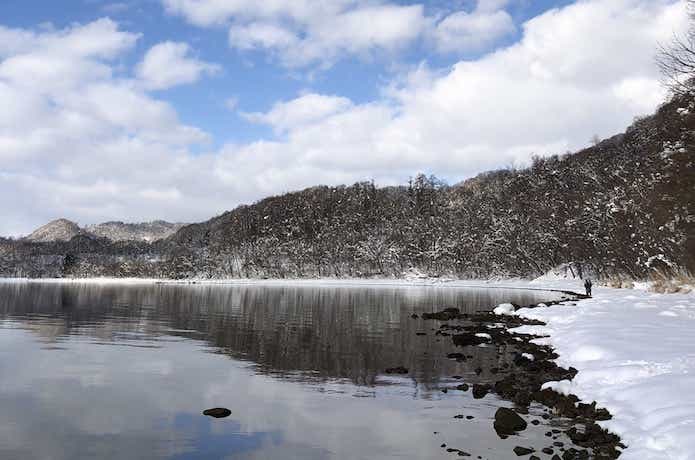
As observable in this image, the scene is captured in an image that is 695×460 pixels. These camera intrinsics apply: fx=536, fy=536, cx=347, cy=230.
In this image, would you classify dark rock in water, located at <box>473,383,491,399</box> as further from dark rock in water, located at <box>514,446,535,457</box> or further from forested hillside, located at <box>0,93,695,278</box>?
forested hillside, located at <box>0,93,695,278</box>

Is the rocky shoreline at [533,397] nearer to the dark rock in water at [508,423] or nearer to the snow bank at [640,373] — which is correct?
the dark rock in water at [508,423]

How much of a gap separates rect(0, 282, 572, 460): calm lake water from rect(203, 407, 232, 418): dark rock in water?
0.74ft

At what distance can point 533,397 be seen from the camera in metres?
17.5

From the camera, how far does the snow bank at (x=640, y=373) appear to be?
439 inches

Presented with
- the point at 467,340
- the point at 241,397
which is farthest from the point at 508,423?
the point at 467,340

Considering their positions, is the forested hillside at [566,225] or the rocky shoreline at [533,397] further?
the forested hillside at [566,225]

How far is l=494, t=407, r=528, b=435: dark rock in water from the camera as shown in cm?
1408

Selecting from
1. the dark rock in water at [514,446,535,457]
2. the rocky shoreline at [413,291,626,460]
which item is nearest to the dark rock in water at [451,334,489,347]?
the rocky shoreline at [413,291,626,460]

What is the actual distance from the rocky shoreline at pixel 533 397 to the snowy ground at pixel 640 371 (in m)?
0.42

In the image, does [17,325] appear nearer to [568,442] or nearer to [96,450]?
[96,450]

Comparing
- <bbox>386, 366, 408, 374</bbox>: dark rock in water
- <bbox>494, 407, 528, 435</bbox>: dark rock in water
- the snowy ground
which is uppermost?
the snowy ground

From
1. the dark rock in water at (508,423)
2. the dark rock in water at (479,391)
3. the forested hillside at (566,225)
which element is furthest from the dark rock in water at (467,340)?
the forested hillside at (566,225)

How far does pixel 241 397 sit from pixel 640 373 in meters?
12.7

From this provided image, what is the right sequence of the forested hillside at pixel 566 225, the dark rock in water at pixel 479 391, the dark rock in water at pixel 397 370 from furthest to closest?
the forested hillside at pixel 566 225
the dark rock in water at pixel 397 370
the dark rock in water at pixel 479 391
